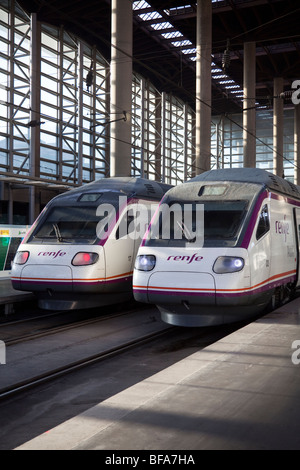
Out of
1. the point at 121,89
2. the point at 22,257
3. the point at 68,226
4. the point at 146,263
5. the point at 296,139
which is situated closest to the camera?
the point at 146,263

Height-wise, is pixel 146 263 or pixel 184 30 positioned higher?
pixel 184 30

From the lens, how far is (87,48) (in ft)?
91.8

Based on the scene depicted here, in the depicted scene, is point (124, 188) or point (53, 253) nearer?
point (53, 253)

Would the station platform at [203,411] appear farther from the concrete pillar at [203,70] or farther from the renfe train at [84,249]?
the concrete pillar at [203,70]

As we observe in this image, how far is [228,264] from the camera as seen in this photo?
718cm

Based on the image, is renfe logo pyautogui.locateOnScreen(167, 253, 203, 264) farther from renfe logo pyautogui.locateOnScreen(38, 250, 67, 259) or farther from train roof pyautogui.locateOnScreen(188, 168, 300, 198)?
renfe logo pyautogui.locateOnScreen(38, 250, 67, 259)

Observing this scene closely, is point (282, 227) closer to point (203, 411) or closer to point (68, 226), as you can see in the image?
point (68, 226)

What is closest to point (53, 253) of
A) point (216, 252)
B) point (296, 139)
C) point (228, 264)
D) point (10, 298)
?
point (10, 298)

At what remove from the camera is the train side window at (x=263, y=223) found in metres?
7.80

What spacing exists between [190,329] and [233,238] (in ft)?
6.48

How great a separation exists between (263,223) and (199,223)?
1.01m

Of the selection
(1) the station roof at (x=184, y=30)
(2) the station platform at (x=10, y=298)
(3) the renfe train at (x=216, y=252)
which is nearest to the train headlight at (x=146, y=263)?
(3) the renfe train at (x=216, y=252)

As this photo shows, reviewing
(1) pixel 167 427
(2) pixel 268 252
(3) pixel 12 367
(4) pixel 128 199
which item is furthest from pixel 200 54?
(1) pixel 167 427
